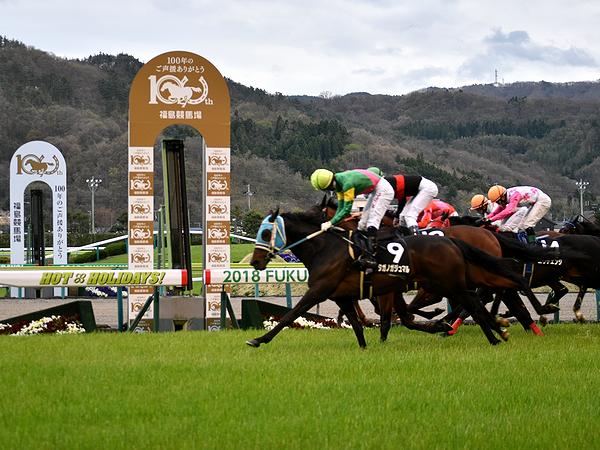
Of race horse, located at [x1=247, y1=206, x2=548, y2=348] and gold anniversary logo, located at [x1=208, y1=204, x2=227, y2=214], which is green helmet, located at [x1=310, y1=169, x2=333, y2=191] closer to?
race horse, located at [x1=247, y1=206, x2=548, y2=348]

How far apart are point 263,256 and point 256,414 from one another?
3.75 m

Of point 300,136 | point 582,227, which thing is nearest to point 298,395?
point 582,227

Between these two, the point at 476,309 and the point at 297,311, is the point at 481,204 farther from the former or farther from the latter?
the point at 297,311

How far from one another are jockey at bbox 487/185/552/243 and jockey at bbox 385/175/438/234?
124cm

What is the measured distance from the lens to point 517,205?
1211 centimetres

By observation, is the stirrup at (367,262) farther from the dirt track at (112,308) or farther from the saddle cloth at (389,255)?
the dirt track at (112,308)

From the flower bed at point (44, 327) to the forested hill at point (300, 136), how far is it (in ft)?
189

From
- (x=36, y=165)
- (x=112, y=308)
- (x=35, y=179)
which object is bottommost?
(x=112, y=308)

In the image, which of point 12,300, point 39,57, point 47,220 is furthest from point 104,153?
point 12,300

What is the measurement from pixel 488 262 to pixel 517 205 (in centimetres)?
253

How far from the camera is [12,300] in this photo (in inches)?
811

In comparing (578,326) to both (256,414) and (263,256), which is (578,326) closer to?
(263,256)

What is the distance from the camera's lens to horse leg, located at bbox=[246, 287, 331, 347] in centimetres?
874

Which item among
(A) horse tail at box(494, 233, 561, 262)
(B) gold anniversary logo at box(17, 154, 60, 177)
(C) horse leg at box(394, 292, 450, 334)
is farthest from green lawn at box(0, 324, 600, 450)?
(B) gold anniversary logo at box(17, 154, 60, 177)
